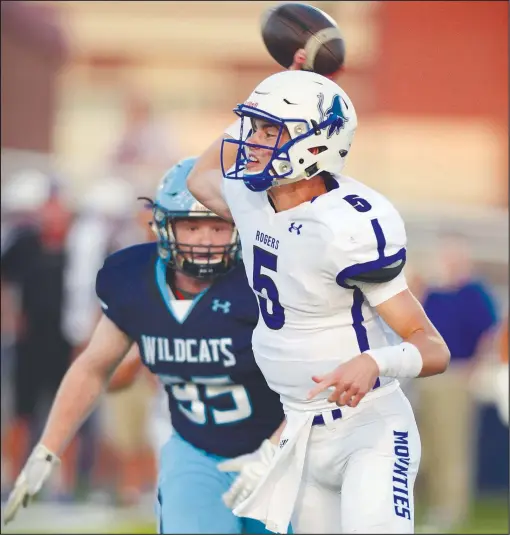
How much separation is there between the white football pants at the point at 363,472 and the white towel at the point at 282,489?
0.05 meters

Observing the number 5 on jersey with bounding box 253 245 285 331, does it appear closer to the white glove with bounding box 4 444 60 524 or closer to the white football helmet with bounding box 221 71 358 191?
the white football helmet with bounding box 221 71 358 191

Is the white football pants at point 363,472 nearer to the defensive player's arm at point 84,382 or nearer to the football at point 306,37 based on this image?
the defensive player's arm at point 84,382

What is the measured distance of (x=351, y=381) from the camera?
3561 millimetres

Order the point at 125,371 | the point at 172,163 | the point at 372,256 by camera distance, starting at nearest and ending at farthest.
Answer: the point at 372,256
the point at 125,371
the point at 172,163

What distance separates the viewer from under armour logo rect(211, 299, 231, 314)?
4.54 m

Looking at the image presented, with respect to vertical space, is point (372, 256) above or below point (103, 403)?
above

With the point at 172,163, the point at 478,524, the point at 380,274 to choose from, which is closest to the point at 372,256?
the point at 380,274

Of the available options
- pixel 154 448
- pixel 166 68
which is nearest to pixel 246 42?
pixel 166 68

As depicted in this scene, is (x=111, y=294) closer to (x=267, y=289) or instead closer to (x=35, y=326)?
(x=267, y=289)

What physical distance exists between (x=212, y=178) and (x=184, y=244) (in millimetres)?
275

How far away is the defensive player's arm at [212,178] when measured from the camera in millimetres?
4367

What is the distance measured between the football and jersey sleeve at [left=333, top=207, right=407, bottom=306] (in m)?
0.82

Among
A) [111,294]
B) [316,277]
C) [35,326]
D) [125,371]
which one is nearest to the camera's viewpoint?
[316,277]

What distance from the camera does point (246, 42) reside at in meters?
20.8
